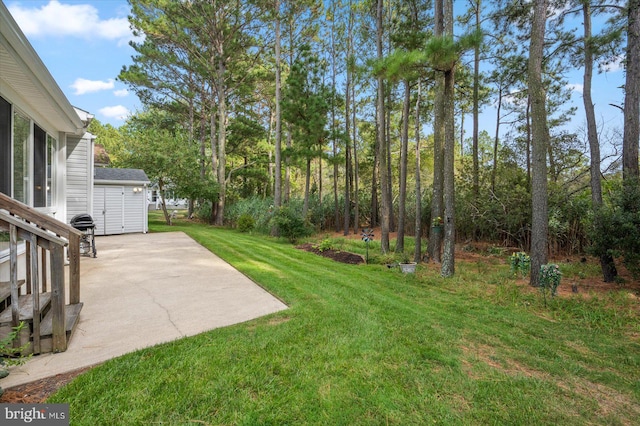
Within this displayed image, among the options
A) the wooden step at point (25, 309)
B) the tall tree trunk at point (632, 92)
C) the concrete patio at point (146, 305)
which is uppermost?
the tall tree trunk at point (632, 92)

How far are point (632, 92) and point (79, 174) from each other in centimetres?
1192

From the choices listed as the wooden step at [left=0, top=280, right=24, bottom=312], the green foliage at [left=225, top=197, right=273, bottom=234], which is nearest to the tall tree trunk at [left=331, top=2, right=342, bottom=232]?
the green foliage at [left=225, top=197, right=273, bottom=234]

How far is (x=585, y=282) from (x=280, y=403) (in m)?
6.20

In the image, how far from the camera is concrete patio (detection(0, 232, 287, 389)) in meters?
2.33

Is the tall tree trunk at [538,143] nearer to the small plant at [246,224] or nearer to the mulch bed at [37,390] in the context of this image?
the mulch bed at [37,390]

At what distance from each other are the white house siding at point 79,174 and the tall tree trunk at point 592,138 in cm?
1052

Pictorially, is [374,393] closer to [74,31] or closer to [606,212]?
[606,212]

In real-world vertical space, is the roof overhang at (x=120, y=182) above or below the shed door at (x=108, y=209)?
above

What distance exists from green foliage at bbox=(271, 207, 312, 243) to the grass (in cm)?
641

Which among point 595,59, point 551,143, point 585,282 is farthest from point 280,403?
point 551,143

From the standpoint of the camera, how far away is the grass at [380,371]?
1774 millimetres

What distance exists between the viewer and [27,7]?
558 cm

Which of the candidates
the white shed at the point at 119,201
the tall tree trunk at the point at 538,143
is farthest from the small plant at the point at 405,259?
the white shed at the point at 119,201

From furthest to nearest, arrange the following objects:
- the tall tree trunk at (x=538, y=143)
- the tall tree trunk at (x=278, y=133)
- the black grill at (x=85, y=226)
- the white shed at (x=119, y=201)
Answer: the tall tree trunk at (x=278, y=133), the white shed at (x=119, y=201), the black grill at (x=85, y=226), the tall tree trunk at (x=538, y=143)
